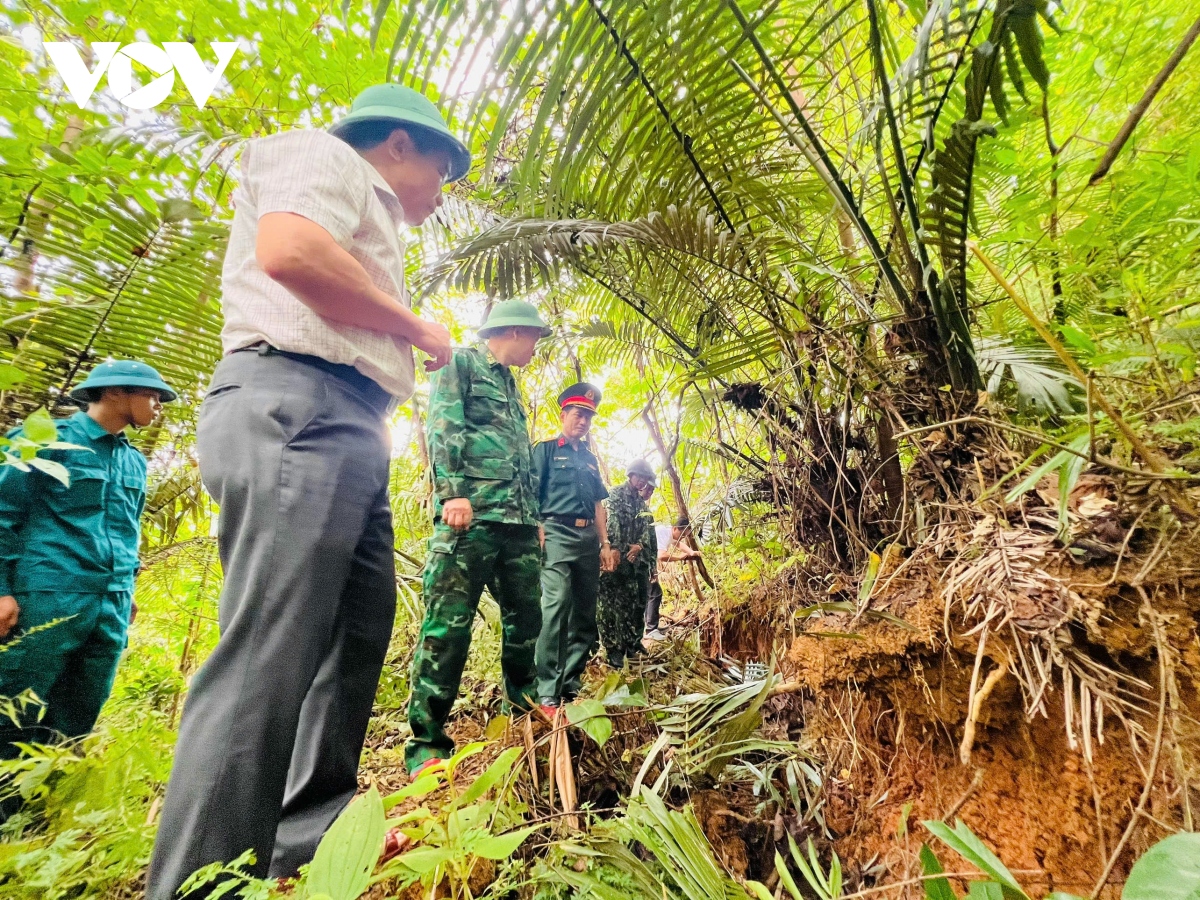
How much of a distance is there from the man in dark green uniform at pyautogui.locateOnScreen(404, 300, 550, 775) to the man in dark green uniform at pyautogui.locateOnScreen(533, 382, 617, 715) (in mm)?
764

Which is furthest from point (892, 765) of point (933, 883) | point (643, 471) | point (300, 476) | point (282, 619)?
point (643, 471)

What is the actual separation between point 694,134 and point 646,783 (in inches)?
74.9

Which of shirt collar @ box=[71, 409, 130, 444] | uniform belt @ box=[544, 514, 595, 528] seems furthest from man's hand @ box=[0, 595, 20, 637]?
uniform belt @ box=[544, 514, 595, 528]

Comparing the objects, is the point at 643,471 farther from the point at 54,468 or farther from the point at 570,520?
the point at 54,468

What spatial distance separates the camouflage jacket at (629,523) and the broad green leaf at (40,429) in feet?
13.0

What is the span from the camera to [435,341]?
125 centimetres

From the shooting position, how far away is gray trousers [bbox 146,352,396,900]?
0.75 meters

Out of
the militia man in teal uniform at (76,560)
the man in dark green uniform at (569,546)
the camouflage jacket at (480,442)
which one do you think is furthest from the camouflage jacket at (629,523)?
the militia man in teal uniform at (76,560)

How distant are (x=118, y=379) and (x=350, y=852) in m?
2.39

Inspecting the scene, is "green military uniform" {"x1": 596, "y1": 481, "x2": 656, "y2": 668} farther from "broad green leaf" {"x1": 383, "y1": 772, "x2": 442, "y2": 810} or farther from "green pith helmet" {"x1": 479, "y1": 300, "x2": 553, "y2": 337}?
"broad green leaf" {"x1": 383, "y1": 772, "x2": 442, "y2": 810}

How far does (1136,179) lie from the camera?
121 cm

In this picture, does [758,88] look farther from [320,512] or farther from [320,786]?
[320,786]

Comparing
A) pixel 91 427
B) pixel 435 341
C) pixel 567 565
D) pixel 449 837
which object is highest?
pixel 91 427

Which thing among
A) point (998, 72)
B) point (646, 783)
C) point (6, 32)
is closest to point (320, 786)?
point (646, 783)
